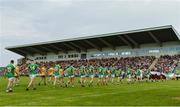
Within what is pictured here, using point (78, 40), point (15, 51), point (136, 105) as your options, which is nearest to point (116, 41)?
point (78, 40)

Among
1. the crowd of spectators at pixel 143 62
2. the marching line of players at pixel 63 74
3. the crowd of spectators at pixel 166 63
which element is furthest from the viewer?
the crowd of spectators at pixel 143 62

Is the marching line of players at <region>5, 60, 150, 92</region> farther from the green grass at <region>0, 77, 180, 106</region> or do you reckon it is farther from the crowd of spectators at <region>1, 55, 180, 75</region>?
the crowd of spectators at <region>1, 55, 180, 75</region>

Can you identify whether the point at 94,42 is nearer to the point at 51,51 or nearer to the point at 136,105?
the point at 51,51

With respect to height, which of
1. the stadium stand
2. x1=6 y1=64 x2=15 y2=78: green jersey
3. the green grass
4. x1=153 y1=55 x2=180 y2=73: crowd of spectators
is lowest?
the green grass

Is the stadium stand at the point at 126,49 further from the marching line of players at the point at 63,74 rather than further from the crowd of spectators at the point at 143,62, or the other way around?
the marching line of players at the point at 63,74

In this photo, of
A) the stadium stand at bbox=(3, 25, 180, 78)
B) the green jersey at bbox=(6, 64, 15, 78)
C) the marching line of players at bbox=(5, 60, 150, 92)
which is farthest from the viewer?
the stadium stand at bbox=(3, 25, 180, 78)

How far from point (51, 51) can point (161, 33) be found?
134 ft

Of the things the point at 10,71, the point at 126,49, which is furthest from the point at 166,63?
the point at 10,71

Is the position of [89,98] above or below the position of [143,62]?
below

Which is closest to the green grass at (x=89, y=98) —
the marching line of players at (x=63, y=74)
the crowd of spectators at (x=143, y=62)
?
the marching line of players at (x=63, y=74)

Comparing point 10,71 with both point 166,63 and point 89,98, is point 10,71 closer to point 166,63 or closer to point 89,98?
point 89,98

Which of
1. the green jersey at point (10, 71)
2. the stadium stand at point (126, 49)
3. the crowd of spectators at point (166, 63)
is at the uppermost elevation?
the stadium stand at point (126, 49)

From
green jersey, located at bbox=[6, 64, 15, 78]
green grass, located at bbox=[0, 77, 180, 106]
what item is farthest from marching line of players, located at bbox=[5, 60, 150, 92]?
green grass, located at bbox=[0, 77, 180, 106]

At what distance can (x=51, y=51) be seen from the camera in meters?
101
